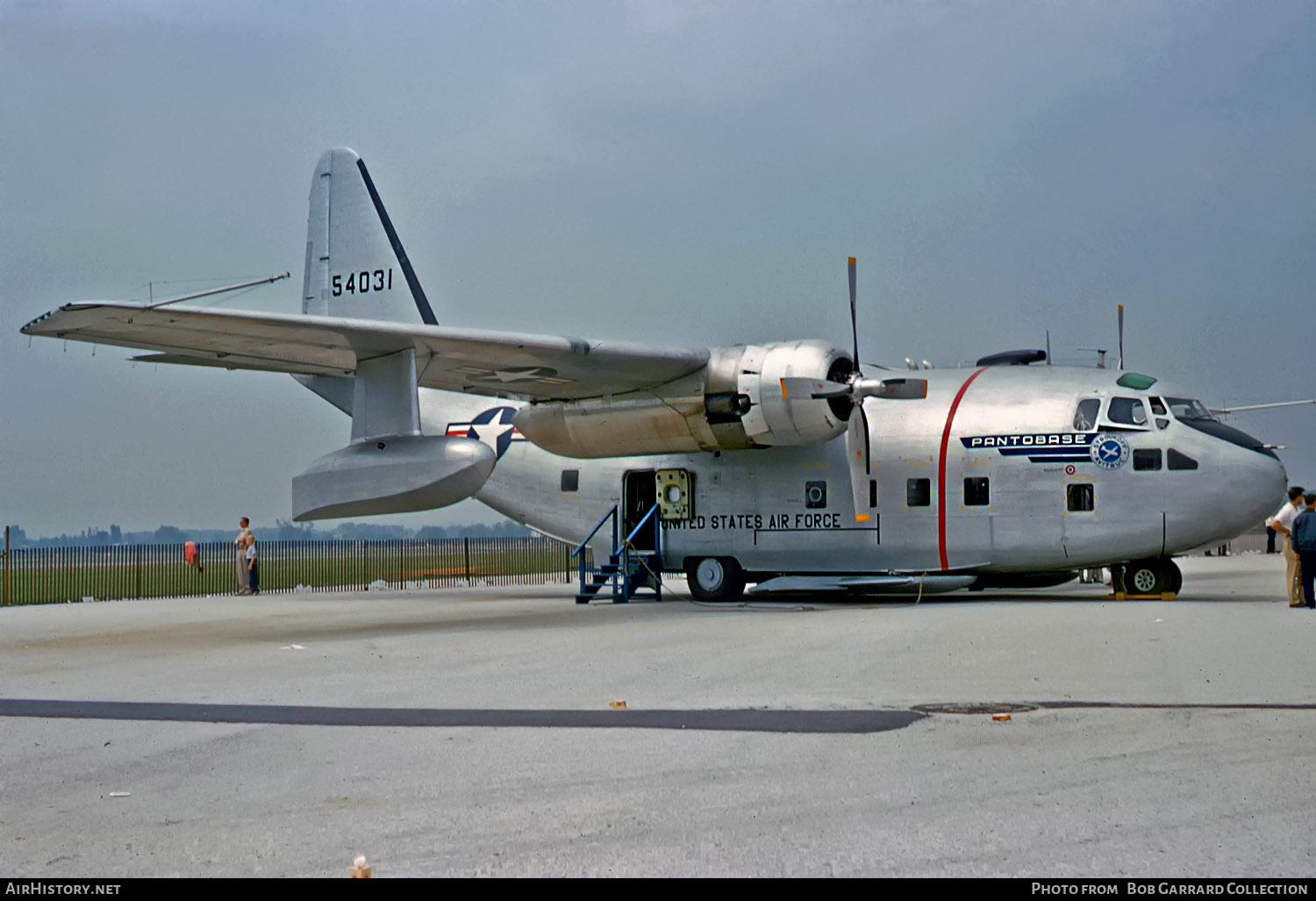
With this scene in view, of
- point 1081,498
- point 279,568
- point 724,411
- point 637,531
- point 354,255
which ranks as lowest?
point 279,568

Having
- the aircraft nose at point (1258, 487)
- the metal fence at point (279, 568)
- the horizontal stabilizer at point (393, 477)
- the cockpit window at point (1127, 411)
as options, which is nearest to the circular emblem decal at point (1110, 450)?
the cockpit window at point (1127, 411)

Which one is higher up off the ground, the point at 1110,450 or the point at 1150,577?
the point at 1110,450

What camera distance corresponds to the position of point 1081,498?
18656 mm

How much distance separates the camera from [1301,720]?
7570 mm

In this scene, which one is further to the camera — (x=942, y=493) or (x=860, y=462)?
(x=860, y=462)

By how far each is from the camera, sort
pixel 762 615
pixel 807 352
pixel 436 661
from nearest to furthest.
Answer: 1. pixel 436 661
2. pixel 762 615
3. pixel 807 352

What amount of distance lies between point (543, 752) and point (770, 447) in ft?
46.1

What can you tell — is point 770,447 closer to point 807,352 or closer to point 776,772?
point 807,352

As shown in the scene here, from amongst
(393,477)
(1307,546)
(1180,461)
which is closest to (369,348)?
(393,477)

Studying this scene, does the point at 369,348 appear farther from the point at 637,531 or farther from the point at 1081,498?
the point at 1081,498

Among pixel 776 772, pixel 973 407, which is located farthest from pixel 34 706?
pixel 973 407

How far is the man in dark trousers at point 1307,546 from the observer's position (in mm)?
16047

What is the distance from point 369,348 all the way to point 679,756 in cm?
1202
